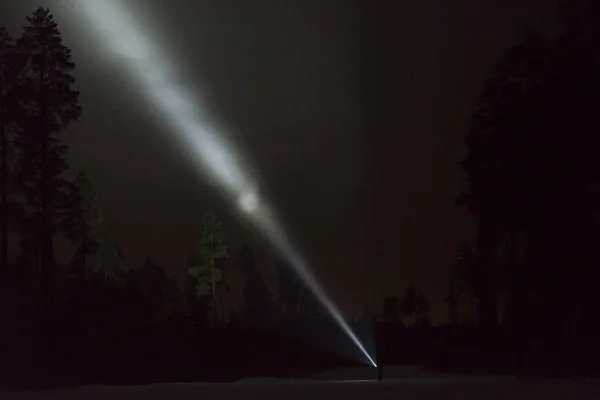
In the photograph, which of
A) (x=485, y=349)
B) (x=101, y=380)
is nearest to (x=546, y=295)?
(x=485, y=349)

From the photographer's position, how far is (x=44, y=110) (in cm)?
2933

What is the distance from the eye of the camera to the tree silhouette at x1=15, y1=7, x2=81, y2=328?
29.0 meters

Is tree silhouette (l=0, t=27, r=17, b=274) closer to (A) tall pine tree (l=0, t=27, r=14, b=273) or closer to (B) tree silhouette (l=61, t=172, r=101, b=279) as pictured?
(A) tall pine tree (l=0, t=27, r=14, b=273)

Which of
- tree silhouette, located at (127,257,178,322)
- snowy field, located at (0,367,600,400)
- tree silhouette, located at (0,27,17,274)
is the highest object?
tree silhouette, located at (0,27,17,274)

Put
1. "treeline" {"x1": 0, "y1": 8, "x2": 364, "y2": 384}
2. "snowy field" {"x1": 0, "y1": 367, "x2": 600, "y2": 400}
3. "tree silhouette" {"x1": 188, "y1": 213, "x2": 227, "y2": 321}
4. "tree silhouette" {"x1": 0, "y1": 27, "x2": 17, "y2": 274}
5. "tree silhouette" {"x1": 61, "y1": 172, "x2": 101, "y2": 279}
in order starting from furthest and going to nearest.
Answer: "tree silhouette" {"x1": 188, "y1": 213, "x2": 227, "y2": 321}, "tree silhouette" {"x1": 61, "y1": 172, "x2": 101, "y2": 279}, "tree silhouette" {"x1": 0, "y1": 27, "x2": 17, "y2": 274}, "treeline" {"x1": 0, "y1": 8, "x2": 364, "y2": 384}, "snowy field" {"x1": 0, "y1": 367, "x2": 600, "y2": 400}

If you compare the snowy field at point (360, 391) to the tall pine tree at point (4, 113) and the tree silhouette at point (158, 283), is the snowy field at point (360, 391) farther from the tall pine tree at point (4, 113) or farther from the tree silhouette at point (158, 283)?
the tree silhouette at point (158, 283)

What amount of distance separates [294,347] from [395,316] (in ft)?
95.9

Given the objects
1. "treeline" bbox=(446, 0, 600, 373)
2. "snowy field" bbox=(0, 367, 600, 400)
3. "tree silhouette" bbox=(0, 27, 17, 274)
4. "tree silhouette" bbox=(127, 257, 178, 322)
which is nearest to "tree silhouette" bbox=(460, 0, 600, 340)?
"treeline" bbox=(446, 0, 600, 373)

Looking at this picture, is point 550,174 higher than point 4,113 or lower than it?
lower

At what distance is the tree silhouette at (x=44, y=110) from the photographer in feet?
95.1

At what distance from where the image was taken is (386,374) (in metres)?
25.5

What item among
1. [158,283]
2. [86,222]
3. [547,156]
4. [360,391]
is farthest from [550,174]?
[158,283]

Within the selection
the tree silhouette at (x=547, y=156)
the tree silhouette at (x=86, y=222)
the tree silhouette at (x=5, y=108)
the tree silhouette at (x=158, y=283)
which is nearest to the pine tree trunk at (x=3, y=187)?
the tree silhouette at (x=5, y=108)

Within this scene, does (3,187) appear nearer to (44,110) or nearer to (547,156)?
(44,110)
